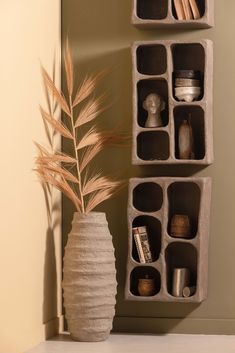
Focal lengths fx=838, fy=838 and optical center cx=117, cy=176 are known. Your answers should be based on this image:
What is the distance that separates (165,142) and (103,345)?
1182mm

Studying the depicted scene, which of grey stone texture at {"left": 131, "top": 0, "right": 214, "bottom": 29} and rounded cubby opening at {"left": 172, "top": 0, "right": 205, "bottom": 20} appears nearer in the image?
grey stone texture at {"left": 131, "top": 0, "right": 214, "bottom": 29}

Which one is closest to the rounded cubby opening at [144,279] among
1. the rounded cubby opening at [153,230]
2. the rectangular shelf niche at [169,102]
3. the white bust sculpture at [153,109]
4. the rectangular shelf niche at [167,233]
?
the rectangular shelf niche at [167,233]

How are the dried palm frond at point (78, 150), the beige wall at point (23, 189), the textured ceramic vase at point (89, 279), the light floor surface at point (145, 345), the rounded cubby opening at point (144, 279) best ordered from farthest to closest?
the rounded cubby opening at point (144, 279), the dried palm frond at point (78, 150), the textured ceramic vase at point (89, 279), the light floor surface at point (145, 345), the beige wall at point (23, 189)

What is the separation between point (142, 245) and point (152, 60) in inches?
41.3

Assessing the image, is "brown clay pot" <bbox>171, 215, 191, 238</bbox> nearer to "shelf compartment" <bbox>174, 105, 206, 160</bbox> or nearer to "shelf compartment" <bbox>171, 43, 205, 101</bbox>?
"shelf compartment" <bbox>174, 105, 206, 160</bbox>

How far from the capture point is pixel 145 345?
4305 millimetres

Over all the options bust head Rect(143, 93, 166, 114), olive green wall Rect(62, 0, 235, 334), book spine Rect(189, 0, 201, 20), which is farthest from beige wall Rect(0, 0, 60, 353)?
book spine Rect(189, 0, 201, 20)

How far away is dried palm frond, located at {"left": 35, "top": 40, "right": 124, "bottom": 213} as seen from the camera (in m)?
4.43

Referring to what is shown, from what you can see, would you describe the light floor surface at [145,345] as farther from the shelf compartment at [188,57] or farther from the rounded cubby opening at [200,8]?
the rounded cubby opening at [200,8]

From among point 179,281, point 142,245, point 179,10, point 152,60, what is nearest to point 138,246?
point 142,245

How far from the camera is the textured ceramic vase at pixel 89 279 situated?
14.2ft

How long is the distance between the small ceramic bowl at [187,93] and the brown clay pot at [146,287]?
0.99m

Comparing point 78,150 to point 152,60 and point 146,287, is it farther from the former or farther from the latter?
point 146,287

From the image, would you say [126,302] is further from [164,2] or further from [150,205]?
[164,2]
